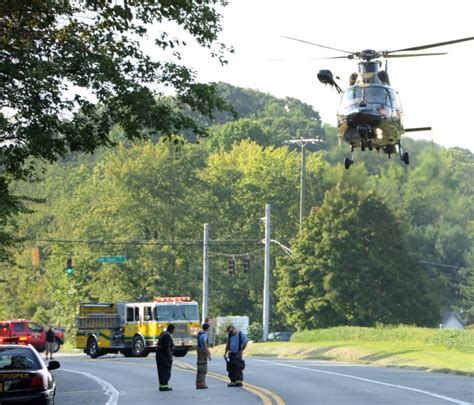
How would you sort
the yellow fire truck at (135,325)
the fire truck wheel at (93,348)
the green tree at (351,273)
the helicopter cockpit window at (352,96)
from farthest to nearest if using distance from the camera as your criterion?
the green tree at (351,273)
the fire truck wheel at (93,348)
the yellow fire truck at (135,325)
the helicopter cockpit window at (352,96)

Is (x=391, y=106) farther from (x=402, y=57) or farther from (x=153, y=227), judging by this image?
(x=153, y=227)

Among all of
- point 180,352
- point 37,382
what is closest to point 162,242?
point 180,352

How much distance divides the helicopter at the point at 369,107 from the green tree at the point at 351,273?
5036 centimetres

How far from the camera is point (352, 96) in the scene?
37.3 meters

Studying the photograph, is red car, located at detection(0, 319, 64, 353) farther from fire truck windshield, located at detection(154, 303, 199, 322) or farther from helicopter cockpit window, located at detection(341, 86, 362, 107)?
helicopter cockpit window, located at detection(341, 86, 362, 107)

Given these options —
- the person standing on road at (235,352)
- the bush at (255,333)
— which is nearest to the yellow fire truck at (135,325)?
the bush at (255,333)

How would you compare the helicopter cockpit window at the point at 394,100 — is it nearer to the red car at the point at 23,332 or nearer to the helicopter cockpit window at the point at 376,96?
the helicopter cockpit window at the point at 376,96

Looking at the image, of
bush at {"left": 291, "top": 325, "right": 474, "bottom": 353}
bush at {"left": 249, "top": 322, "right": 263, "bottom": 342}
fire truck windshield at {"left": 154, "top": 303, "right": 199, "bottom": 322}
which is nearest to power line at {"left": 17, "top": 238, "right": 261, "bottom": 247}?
bush at {"left": 249, "top": 322, "right": 263, "bottom": 342}

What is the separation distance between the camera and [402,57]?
1351 inches

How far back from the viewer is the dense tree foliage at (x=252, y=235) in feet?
293

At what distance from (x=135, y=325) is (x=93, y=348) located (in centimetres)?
405

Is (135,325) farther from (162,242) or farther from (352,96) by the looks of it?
(162,242)

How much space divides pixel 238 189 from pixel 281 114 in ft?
195

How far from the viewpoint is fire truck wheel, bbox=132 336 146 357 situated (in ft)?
202
